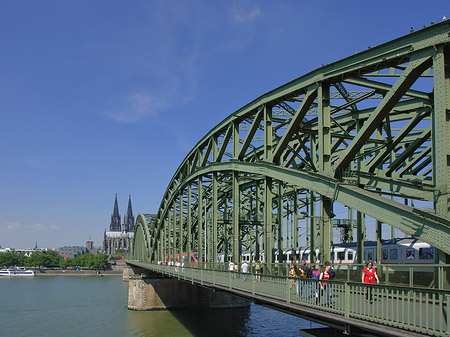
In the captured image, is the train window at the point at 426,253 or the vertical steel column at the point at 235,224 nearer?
the train window at the point at 426,253

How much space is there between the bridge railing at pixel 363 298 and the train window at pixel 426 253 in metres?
10.0

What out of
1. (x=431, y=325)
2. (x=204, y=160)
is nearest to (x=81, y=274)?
(x=204, y=160)

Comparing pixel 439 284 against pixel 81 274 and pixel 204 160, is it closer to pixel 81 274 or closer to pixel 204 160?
pixel 204 160

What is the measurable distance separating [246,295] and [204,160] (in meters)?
16.1

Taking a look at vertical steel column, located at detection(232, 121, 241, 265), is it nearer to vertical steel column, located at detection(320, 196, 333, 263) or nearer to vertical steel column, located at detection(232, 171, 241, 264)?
vertical steel column, located at detection(232, 171, 241, 264)

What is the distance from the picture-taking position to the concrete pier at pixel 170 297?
161 ft

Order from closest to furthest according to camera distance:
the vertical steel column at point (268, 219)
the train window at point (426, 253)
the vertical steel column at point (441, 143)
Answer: the vertical steel column at point (441, 143)
the vertical steel column at point (268, 219)
the train window at point (426, 253)

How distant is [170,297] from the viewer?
163 ft

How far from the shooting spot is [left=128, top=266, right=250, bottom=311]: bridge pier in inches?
1932

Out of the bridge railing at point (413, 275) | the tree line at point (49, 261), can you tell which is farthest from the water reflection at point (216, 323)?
the tree line at point (49, 261)

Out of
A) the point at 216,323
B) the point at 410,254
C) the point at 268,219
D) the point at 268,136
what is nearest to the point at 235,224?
the point at 268,219

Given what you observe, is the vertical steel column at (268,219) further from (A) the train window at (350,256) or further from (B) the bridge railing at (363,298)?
(A) the train window at (350,256)

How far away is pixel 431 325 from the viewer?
8812mm

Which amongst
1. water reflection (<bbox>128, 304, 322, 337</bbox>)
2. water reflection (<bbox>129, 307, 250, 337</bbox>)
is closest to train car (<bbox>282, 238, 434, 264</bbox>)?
water reflection (<bbox>128, 304, 322, 337</bbox>)
